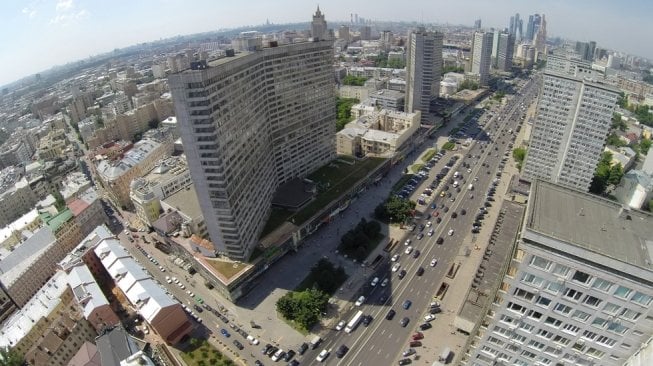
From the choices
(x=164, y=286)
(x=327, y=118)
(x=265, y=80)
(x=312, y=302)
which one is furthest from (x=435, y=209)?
(x=164, y=286)

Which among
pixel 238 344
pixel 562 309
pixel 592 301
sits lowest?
pixel 238 344

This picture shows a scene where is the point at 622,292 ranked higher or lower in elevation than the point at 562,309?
higher

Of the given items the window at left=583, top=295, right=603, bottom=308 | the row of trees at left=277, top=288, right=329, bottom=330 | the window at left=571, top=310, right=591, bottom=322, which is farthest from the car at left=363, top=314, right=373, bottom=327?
the window at left=583, top=295, right=603, bottom=308

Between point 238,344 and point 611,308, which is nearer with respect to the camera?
point 611,308

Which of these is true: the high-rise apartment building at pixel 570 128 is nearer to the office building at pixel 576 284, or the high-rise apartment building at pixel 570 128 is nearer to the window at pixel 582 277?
the office building at pixel 576 284

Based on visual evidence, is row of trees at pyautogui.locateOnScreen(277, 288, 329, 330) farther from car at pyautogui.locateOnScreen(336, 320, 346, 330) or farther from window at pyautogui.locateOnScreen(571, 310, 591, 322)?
window at pyautogui.locateOnScreen(571, 310, 591, 322)

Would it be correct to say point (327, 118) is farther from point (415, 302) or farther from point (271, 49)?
point (415, 302)

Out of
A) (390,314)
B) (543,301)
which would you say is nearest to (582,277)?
(543,301)

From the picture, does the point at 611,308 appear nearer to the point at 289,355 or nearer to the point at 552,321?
the point at 552,321
